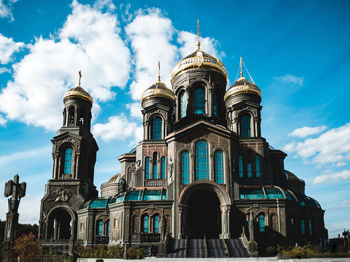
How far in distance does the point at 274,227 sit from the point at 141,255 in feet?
42.6

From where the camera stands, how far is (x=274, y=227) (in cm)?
3450

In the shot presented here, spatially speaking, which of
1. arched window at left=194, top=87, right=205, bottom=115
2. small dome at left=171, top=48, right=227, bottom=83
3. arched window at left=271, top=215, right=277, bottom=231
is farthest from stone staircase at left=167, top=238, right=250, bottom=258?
small dome at left=171, top=48, right=227, bottom=83

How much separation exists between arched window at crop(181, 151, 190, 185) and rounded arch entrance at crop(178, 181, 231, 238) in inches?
40.0

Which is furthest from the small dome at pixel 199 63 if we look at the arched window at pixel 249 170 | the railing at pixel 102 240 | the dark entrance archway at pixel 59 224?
the dark entrance archway at pixel 59 224

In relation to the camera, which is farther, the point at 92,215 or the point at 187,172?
the point at 92,215

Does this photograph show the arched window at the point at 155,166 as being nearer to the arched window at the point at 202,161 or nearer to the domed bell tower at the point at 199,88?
the domed bell tower at the point at 199,88

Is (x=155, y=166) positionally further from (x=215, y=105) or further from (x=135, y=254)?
(x=135, y=254)

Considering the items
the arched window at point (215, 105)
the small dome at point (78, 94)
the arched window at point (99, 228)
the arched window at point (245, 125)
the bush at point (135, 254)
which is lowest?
the bush at point (135, 254)

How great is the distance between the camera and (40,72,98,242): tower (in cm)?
4175

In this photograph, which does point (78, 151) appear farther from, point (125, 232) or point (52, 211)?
point (125, 232)

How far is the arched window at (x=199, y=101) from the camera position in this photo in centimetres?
4394

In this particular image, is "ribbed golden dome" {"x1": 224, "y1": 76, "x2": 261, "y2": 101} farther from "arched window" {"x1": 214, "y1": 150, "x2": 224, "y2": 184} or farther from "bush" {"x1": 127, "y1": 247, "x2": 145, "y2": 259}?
"bush" {"x1": 127, "y1": 247, "x2": 145, "y2": 259}

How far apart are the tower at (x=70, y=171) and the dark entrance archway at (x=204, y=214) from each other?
12.7 m

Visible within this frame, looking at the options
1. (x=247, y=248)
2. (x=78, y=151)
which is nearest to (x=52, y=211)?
(x=78, y=151)
